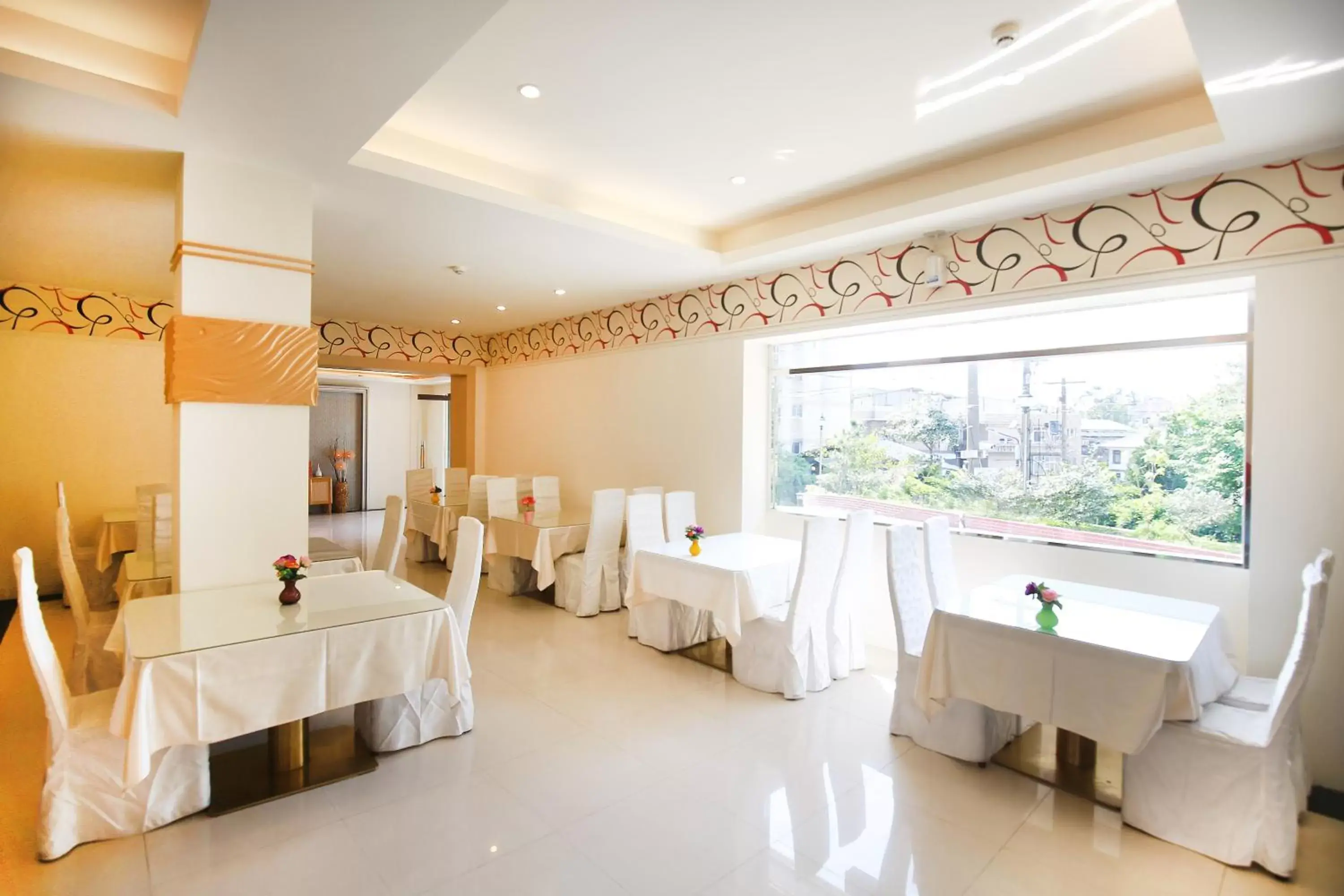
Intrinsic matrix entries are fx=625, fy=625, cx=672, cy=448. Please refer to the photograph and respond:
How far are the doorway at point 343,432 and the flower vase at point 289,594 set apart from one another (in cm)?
962

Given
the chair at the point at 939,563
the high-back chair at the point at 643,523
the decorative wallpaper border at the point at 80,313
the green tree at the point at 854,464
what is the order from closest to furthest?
the chair at the point at 939,563
the high-back chair at the point at 643,523
the green tree at the point at 854,464
the decorative wallpaper border at the point at 80,313

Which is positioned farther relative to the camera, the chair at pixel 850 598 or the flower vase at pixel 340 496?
the flower vase at pixel 340 496

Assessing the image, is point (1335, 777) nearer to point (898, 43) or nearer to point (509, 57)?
point (898, 43)

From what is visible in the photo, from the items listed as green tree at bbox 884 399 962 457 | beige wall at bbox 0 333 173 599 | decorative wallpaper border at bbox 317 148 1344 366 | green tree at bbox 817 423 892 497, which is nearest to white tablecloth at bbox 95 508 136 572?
beige wall at bbox 0 333 173 599

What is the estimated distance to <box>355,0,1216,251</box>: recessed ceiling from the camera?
7.72ft

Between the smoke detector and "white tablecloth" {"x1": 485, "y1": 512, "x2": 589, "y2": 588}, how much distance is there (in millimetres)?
4377

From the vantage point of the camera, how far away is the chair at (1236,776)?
216cm

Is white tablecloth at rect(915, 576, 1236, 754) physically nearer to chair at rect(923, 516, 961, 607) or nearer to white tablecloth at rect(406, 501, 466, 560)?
chair at rect(923, 516, 961, 607)

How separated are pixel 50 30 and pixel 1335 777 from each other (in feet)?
20.1

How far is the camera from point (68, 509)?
5.77 m

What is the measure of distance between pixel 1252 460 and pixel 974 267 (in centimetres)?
175

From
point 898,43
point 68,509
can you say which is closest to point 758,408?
point 898,43

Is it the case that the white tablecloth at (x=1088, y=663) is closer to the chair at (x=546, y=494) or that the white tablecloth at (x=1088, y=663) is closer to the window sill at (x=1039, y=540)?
the window sill at (x=1039, y=540)

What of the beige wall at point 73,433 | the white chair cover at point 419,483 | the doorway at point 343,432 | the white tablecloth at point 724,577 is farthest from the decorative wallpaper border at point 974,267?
the doorway at point 343,432
